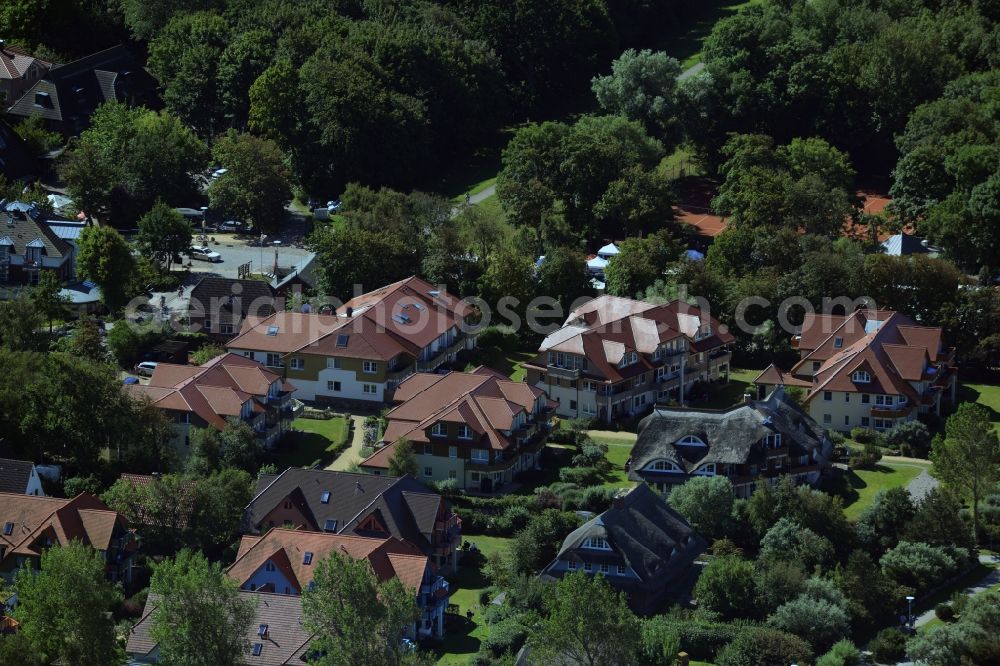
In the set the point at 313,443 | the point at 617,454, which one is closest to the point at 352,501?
the point at 313,443

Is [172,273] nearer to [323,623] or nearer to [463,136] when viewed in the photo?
[463,136]

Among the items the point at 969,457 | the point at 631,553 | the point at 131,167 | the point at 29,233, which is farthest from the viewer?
the point at 131,167

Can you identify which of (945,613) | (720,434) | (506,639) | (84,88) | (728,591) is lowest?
(945,613)

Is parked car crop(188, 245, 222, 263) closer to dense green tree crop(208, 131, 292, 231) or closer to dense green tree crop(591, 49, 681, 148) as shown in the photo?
dense green tree crop(208, 131, 292, 231)

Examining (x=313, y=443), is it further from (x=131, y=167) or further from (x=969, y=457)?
(x=131, y=167)

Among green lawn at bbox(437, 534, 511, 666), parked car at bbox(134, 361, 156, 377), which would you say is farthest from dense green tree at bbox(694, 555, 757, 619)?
parked car at bbox(134, 361, 156, 377)

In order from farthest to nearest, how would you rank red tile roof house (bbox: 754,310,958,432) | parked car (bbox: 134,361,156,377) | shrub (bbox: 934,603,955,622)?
parked car (bbox: 134,361,156,377) → red tile roof house (bbox: 754,310,958,432) → shrub (bbox: 934,603,955,622)

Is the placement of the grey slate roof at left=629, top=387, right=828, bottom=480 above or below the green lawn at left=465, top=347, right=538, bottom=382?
above
